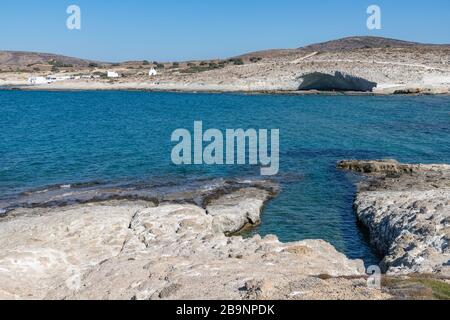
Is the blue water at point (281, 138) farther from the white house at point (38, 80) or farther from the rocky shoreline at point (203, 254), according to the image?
the white house at point (38, 80)

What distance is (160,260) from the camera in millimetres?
15844

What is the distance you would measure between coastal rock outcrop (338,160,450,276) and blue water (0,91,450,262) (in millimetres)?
1102

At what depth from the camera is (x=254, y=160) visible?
38.8 metres

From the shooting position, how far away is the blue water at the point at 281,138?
27.3 metres

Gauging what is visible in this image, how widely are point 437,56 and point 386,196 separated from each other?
9851cm

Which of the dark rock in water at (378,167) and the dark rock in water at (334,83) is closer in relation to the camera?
the dark rock in water at (378,167)

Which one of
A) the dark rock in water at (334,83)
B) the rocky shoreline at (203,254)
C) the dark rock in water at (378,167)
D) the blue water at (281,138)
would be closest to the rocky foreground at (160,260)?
the rocky shoreline at (203,254)

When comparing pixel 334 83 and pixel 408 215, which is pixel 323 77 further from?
pixel 408 215

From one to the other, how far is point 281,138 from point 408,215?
1148 inches

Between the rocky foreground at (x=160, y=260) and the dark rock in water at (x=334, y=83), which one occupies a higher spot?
the dark rock in water at (x=334, y=83)

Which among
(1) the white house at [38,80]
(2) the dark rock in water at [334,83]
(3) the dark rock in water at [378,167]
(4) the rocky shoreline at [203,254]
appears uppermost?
(1) the white house at [38,80]

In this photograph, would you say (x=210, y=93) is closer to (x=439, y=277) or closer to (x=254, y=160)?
(x=254, y=160)

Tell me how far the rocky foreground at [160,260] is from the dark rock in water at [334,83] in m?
77.8

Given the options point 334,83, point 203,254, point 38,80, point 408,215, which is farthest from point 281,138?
point 38,80
